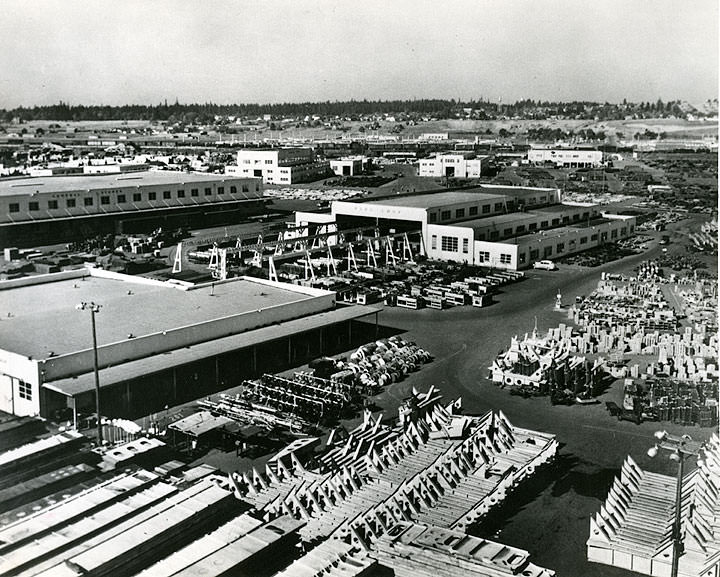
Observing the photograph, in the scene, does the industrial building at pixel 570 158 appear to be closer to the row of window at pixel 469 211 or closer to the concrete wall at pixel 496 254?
the row of window at pixel 469 211

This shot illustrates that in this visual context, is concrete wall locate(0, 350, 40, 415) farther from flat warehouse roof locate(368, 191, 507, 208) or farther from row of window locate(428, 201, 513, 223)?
flat warehouse roof locate(368, 191, 507, 208)

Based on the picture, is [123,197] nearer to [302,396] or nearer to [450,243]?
[450,243]

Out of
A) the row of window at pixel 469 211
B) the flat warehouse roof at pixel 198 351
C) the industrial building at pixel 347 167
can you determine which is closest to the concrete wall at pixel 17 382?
the flat warehouse roof at pixel 198 351

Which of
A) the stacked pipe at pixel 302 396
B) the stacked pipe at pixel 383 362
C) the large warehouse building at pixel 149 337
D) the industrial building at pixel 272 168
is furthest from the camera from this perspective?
the industrial building at pixel 272 168

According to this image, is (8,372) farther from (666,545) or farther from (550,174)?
(550,174)

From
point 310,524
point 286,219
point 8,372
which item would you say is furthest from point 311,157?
point 310,524

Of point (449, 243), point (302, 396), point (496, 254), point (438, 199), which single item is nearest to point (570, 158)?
point (438, 199)
